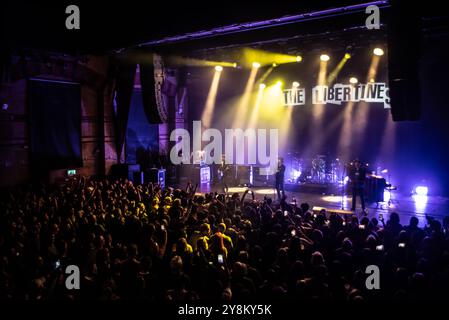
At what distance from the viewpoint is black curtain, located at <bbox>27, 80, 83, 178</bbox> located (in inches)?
444

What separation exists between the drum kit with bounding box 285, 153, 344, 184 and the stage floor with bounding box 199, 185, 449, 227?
939 mm

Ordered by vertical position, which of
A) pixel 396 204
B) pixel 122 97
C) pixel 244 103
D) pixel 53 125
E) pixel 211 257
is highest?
pixel 244 103

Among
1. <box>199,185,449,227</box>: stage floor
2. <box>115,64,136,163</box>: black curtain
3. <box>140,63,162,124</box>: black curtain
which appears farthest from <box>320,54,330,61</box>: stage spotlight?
<box>140,63,162,124</box>: black curtain

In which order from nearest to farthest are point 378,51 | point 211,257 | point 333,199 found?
point 211,257 < point 378,51 < point 333,199

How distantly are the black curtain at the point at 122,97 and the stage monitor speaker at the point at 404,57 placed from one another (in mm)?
8533

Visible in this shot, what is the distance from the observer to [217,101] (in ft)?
56.8

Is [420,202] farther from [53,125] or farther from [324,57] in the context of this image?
[53,125]

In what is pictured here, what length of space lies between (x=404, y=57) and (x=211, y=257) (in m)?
3.63

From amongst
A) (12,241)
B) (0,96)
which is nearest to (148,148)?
(0,96)

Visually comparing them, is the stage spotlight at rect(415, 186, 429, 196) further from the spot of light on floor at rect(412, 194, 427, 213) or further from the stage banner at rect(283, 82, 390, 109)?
the stage banner at rect(283, 82, 390, 109)

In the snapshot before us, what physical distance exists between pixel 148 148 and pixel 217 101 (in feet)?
13.2

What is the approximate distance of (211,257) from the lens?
4566 mm

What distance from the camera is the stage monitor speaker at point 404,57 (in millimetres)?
5027

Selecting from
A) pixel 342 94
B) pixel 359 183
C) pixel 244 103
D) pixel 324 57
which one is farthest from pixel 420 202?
pixel 244 103
